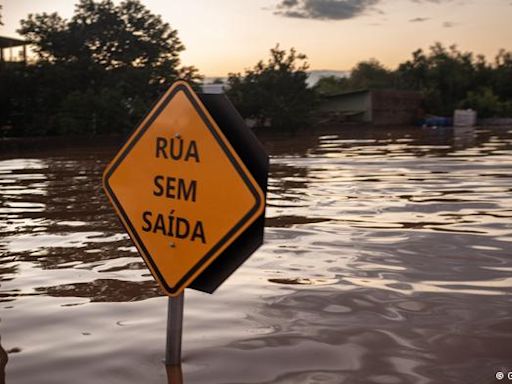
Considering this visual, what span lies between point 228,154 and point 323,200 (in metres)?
6.47

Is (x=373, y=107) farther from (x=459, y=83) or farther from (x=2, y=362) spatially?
(x=2, y=362)

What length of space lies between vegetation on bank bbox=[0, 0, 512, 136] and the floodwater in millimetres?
19801

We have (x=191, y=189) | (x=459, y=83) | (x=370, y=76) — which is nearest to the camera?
(x=191, y=189)

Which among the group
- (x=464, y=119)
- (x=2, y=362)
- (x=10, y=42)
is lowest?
(x=2, y=362)

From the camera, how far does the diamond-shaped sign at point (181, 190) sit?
2449 millimetres

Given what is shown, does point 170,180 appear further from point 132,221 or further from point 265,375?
point 265,375

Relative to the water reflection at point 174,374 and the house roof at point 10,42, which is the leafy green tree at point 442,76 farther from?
the water reflection at point 174,374

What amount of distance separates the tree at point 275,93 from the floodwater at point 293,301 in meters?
25.1

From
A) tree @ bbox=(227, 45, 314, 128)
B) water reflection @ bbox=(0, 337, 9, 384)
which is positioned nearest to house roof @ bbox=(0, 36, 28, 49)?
tree @ bbox=(227, 45, 314, 128)

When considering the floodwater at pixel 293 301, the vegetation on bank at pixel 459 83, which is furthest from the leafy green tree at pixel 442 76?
the floodwater at pixel 293 301

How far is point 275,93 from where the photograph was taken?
113 feet

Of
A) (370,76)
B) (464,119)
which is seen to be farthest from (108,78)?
(370,76)

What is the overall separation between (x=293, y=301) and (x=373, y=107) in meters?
39.1

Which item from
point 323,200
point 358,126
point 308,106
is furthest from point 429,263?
point 358,126
